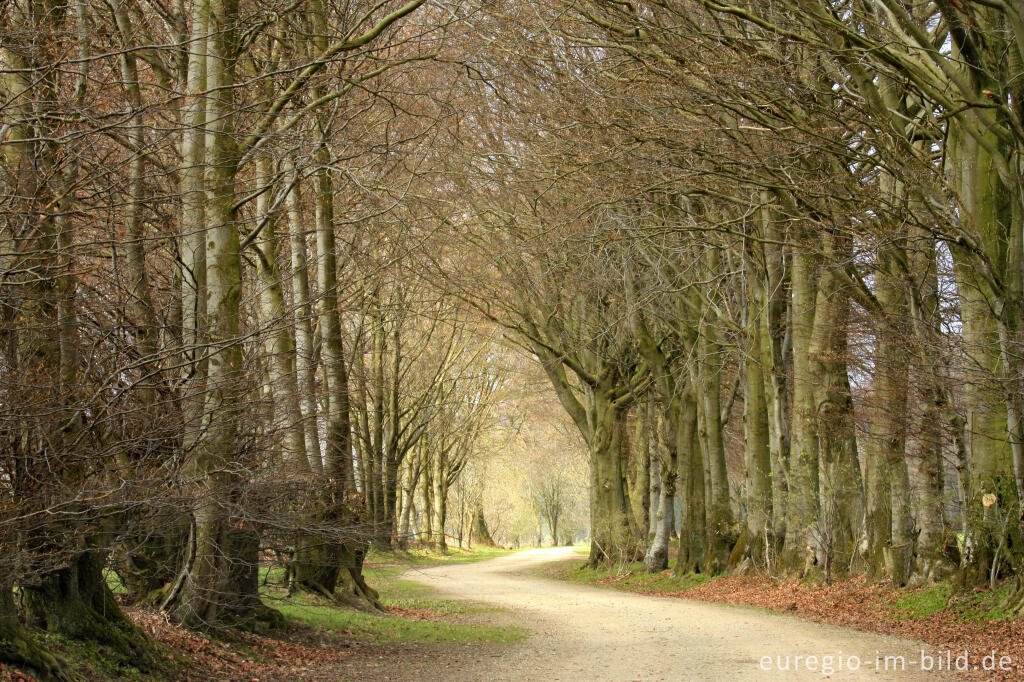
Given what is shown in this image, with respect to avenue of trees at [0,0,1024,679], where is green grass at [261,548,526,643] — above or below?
below

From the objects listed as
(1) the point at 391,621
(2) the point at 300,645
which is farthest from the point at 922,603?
(2) the point at 300,645

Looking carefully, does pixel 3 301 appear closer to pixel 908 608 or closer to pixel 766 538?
pixel 908 608

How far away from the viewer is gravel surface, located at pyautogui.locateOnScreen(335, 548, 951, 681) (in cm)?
851

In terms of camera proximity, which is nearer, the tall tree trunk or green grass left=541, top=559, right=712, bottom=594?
the tall tree trunk

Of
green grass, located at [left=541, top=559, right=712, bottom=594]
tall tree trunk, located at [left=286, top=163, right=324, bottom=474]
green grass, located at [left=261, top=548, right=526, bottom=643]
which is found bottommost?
green grass, located at [left=541, top=559, right=712, bottom=594]

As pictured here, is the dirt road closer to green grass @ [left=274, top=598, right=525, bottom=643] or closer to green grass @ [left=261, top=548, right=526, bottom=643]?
green grass @ [left=274, top=598, right=525, bottom=643]

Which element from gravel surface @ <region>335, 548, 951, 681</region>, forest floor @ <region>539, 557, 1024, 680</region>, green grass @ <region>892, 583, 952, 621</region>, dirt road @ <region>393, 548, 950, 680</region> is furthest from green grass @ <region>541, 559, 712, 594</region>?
green grass @ <region>892, 583, 952, 621</region>

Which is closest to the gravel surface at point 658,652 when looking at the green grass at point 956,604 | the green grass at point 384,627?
the green grass at point 384,627

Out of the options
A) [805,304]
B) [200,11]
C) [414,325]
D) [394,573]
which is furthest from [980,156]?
[394,573]

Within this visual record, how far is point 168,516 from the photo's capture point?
24.2ft

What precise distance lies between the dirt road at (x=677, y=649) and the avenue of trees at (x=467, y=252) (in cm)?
184

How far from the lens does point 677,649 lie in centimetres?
1030

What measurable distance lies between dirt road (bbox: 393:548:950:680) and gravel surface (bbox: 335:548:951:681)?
11 mm

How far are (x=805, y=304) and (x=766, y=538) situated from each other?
501cm
